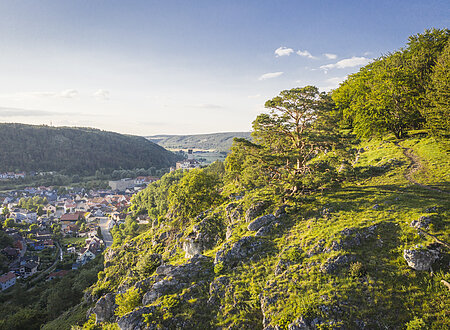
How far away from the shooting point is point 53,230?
101 meters

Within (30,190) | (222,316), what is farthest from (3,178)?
(222,316)

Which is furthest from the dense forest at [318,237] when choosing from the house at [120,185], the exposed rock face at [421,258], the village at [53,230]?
the house at [120,185]

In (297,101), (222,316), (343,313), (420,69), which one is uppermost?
(420,69)

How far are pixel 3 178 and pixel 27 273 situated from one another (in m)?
167

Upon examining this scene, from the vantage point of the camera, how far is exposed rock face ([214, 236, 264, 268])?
19234 mm

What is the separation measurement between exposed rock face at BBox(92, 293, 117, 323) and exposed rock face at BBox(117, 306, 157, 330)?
8246mm

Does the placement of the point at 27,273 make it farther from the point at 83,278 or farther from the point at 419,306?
the point at 419,306

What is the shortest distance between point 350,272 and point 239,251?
8.40 metres

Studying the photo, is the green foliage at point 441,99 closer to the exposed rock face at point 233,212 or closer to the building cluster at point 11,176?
the exposed rock face at point 233,212

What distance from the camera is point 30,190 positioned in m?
163

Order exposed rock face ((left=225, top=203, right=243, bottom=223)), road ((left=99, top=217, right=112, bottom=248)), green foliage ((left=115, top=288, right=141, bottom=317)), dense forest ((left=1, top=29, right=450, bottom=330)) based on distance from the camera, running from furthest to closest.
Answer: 1. road ((left=99, top=217, right=112, bottom=248))
2. exposed rock face ((left=225, top=203, right=243, bottom=223))
3. green foliage ((left=115, top=288, right=141, bottom=317))
4. dense forest ((left=1, top=29, right=450, bottom=330))

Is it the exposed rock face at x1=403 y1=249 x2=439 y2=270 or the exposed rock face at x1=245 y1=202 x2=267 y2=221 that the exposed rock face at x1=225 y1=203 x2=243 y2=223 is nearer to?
the exposed rock face at x1=245 y1=202 x2=267 y2=221

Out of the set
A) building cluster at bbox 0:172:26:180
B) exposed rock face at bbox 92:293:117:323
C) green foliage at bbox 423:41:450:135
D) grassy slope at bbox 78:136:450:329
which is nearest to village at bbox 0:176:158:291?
building cluster at bbox 0:172:26:180

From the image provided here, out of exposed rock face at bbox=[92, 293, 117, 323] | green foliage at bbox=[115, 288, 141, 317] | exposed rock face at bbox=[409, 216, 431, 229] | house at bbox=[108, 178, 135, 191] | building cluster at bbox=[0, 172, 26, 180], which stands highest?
exposed rock face at bbox=[409, 216, 431, 229]
